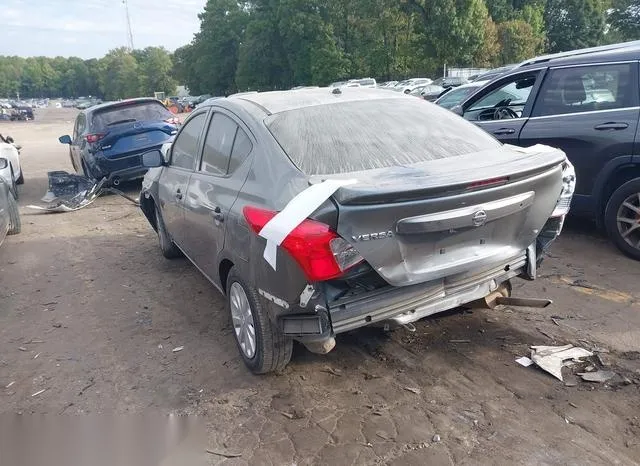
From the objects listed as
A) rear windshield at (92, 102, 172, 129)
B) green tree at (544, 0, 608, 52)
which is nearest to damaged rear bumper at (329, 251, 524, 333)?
rear windshield at (92, 102, 172, 129)

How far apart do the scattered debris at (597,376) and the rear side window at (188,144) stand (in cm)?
324

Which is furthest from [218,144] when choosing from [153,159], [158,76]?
[158,76]

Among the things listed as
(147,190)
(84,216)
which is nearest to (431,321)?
(147,190)

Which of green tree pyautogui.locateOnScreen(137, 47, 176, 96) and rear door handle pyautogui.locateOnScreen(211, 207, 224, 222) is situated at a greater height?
green tree pyautogui.locateOnScreen(137, 47, 176, 96)

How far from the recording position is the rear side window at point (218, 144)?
4008 millimetres

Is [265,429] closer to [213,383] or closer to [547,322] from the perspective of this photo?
[213,383]

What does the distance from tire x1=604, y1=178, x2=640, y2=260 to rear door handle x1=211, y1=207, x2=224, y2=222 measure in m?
3.71

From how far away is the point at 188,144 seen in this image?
494cm

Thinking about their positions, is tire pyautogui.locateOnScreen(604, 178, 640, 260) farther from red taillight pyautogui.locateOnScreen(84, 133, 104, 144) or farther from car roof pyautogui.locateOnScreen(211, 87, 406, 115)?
red taillight pyautogui.locateOnScreen(84, 133, 104, 144)

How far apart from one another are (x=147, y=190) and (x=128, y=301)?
4.54ft

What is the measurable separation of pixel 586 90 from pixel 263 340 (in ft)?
13.6

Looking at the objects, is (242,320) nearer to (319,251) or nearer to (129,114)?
(319,251)

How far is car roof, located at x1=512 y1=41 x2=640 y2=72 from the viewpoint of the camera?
521 cm

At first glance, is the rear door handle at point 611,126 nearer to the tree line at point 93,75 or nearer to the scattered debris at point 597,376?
the scattered debris at point 597,376
